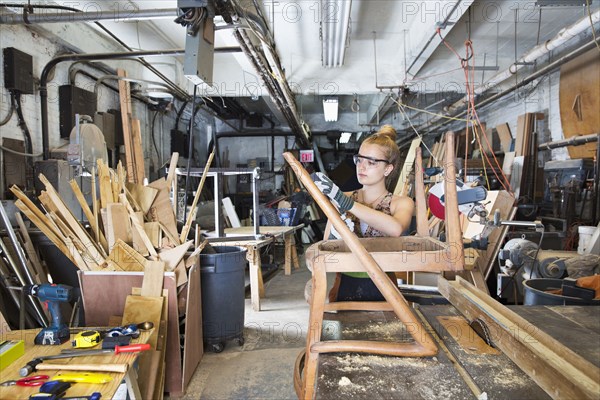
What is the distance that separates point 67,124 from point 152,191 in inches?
79.5

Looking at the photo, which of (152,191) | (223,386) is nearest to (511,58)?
(152,191)

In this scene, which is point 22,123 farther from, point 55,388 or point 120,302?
point 55,388

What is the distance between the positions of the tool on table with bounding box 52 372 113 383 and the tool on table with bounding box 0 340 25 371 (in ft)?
0.75

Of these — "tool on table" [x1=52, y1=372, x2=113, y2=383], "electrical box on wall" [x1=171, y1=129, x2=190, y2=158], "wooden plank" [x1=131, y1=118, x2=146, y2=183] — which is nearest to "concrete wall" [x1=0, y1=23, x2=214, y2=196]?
"electrical box on wall" [x1=171, y1=129, x2=190, y2=158]

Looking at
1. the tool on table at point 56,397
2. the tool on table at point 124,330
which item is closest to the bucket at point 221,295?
the tool on table at point 124,330

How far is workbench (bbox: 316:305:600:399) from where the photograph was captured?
0.91 m

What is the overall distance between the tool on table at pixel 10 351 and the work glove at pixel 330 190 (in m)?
1.32

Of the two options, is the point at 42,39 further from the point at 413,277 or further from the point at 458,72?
the point at 458,72

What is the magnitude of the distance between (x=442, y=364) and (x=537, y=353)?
279 millimetres

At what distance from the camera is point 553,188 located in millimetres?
3627

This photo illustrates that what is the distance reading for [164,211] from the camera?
243 centimetres

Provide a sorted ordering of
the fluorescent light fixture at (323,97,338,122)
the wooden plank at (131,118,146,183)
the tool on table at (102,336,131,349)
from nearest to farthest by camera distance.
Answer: the tool on table at (102,336,131,349)
the wooden plank at (131,118,146,183)
the fluorescent light fixture at (323,97,338,122)

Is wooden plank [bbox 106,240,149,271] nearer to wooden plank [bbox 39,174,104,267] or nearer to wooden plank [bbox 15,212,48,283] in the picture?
wooden plank [bbox 39,174,104,267]

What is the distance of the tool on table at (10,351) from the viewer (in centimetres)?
128
